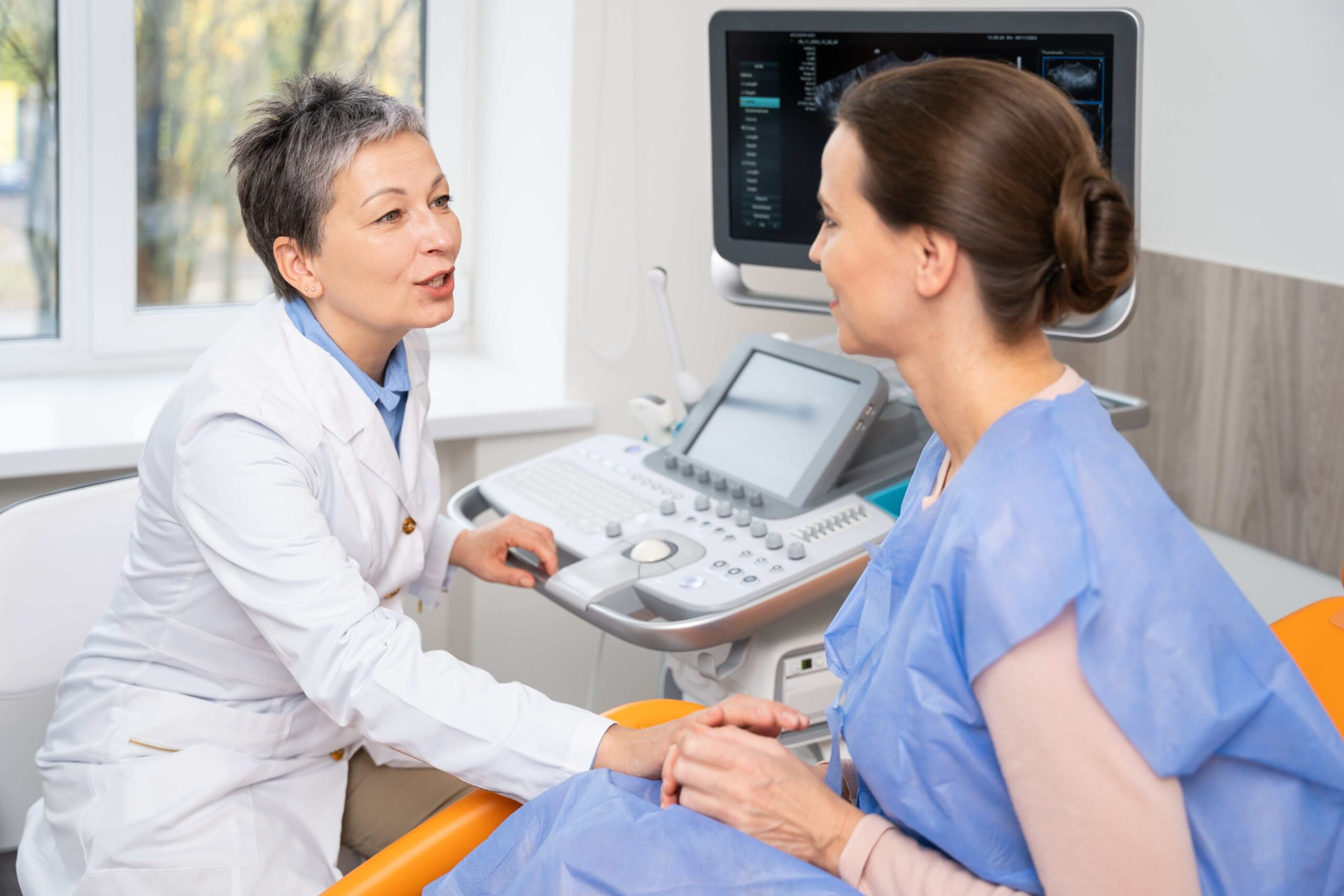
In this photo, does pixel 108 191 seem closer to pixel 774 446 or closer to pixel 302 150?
pixel 302 150

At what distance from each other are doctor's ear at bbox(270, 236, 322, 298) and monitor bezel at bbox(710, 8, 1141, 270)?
71cm

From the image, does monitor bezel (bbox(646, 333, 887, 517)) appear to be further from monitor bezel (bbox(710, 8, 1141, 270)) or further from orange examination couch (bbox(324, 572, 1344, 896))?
orange examination couch (bbox(324, 572, 1344, 896))

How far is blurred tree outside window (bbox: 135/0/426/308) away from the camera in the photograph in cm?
241

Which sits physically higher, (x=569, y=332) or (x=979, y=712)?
(x=569, y=332)

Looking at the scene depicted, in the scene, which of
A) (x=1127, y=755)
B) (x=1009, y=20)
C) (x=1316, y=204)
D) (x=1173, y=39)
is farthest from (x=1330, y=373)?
(x=1127, y=755)

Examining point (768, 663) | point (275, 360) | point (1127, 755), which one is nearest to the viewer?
point (1127, 755)

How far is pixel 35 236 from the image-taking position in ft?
7.86

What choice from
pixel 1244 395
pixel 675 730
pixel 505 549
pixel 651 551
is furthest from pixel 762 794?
pixel 1244 395

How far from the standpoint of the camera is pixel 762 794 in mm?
1068

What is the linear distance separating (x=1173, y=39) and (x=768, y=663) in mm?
1487

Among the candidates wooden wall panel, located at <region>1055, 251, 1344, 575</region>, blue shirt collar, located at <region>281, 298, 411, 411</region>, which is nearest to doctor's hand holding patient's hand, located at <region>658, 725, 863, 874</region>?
blue shirt collar, located at <region>281, 298, 411, 411</region>

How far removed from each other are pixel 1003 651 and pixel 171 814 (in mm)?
876

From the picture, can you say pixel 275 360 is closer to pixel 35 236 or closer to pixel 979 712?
pixel 979 712

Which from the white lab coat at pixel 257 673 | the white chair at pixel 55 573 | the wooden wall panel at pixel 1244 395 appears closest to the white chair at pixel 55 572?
the white chair at pixel 55 573
